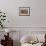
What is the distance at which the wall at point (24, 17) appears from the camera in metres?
4.23

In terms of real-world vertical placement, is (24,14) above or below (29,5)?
below

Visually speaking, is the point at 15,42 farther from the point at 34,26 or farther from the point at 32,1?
the point at 32,1

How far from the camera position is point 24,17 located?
4.25 meters

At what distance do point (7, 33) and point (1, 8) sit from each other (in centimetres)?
79

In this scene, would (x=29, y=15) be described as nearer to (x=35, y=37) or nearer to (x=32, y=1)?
(x=32, y=1)

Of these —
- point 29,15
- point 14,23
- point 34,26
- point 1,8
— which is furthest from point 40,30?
point 1,8

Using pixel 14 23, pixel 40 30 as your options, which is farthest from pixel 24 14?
pixel 40 30

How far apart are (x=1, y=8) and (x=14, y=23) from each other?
0.61 meters

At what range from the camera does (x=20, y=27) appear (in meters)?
4.25

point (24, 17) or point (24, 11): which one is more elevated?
point (24, 11)

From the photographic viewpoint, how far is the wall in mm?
4234

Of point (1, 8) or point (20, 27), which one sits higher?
point (1, 8)

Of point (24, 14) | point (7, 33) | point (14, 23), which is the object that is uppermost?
point (24, 14)

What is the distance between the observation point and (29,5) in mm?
4242
